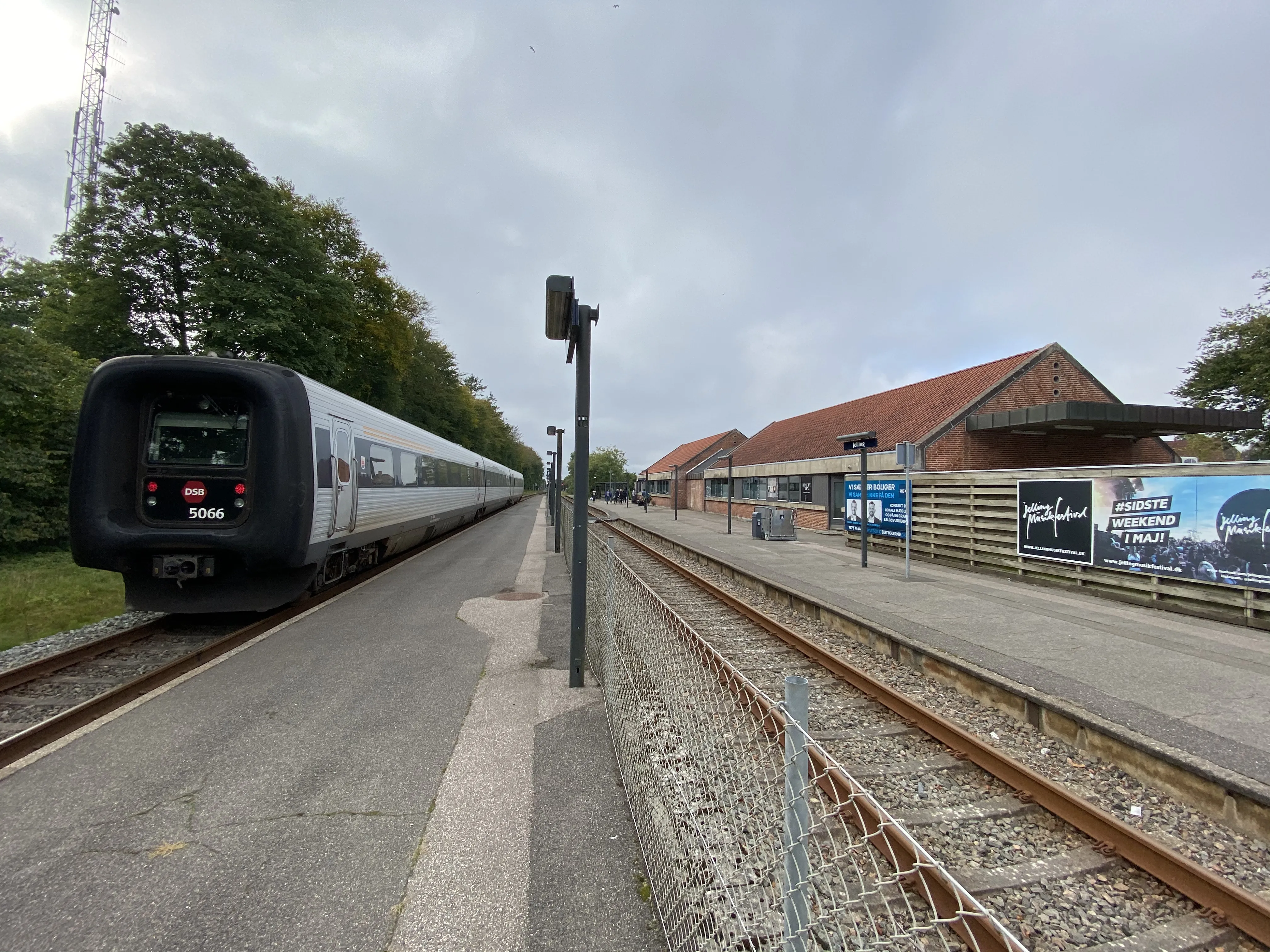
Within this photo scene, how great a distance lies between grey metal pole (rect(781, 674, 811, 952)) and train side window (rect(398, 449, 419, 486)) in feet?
35.8

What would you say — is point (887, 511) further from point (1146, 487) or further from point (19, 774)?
point (19, 774)

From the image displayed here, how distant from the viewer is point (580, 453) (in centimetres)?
497

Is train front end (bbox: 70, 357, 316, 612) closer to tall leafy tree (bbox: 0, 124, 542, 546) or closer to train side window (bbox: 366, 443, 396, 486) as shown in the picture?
train side window (bbox: 366, 443, 396, 486)

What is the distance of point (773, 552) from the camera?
14.6 meters

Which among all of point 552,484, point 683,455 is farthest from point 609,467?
point 552,484

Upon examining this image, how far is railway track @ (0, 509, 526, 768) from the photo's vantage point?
4031 mm

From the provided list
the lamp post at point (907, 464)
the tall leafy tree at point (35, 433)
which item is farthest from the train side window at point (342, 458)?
the lamp post at point (907, 464)

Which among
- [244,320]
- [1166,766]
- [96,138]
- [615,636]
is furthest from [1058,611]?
[96,138]

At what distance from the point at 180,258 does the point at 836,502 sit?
78.7 feet

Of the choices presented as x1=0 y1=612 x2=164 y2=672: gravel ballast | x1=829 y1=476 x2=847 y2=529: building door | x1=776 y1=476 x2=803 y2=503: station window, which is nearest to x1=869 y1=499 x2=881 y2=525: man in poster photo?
x1=829 y1=476 x2=847 y2=529: building door

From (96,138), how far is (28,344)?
38669mm

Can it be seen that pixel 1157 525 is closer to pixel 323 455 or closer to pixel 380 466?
pixel 323 455

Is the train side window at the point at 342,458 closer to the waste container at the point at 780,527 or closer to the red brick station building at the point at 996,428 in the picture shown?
the red brick station building at the point at 996,428

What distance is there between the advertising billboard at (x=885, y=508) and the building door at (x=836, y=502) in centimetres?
560
